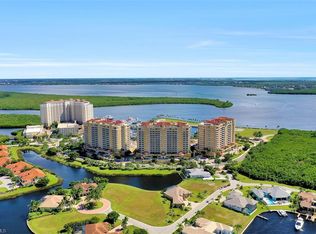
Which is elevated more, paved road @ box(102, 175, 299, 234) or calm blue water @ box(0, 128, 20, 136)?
calm blue water @ box(0, 128, 20, 136)

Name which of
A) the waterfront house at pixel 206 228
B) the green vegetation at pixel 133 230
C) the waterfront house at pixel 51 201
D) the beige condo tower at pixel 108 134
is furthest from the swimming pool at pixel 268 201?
the beige condo tower at pixel 108 134

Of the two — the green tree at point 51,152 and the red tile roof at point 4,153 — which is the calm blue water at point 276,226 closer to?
the green tree at point 51,152

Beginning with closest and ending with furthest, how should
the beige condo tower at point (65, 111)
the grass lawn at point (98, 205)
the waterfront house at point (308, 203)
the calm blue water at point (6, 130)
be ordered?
the waterfront house at point (308, 203)
the grass lawn at point (98, 205)
the calm blue water at point (6, 130)
the beige condo tower at point (65, 111)

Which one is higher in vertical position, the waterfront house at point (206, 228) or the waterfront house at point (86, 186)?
the waterfront house at point (86, 186)

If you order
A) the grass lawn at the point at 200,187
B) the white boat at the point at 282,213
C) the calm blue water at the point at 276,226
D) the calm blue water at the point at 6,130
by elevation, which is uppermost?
the calm blue water at the point at 6,130

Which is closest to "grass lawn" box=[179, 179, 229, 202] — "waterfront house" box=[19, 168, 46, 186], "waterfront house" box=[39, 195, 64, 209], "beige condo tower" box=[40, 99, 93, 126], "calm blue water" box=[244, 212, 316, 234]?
"calm blue water" box=[244, 212, 316, 234]

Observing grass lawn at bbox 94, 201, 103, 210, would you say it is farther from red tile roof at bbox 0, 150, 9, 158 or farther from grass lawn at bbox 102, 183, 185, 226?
red tile roof at bbox 0, 150, 9, 158

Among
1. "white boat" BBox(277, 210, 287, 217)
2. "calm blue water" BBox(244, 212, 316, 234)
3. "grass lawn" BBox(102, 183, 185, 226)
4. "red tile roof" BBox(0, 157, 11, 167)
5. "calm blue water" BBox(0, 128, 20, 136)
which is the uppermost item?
"red tile roof" BBox(0, 157, 11, 167)

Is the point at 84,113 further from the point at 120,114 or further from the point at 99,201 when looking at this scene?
the point at 99,201
